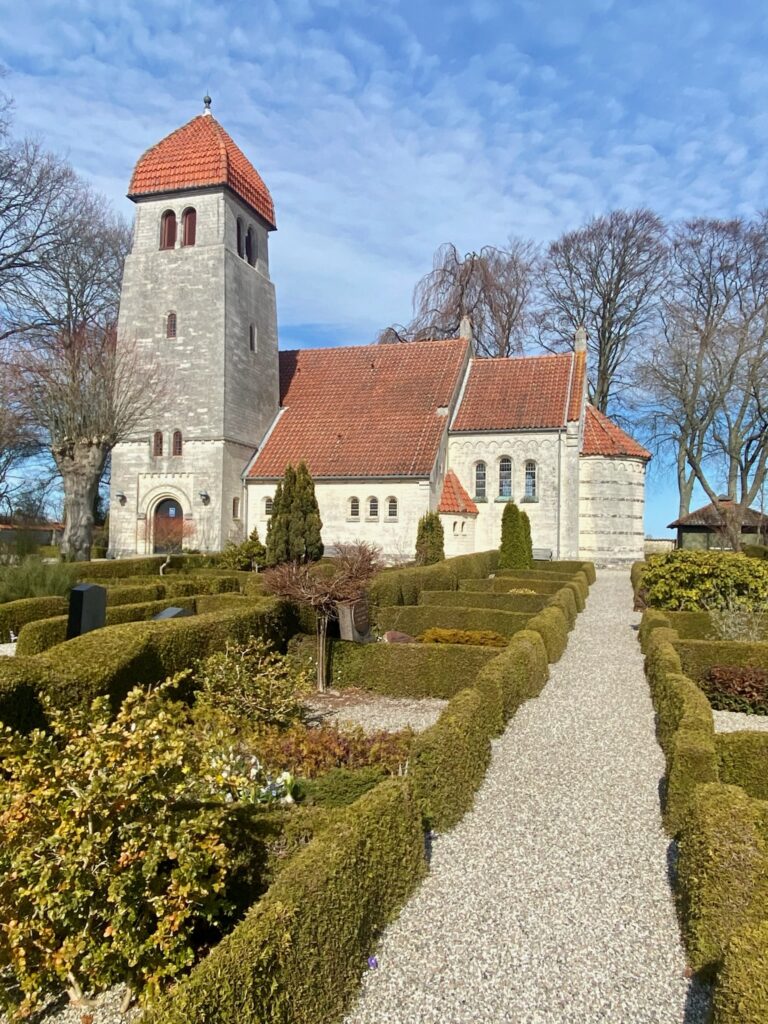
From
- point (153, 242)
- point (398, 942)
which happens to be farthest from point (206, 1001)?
point (153, 242)

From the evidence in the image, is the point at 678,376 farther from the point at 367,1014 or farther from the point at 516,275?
the point at 367,1014

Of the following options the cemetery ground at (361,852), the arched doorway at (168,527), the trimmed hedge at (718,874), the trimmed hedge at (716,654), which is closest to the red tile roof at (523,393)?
the arched doorway at (168,527)

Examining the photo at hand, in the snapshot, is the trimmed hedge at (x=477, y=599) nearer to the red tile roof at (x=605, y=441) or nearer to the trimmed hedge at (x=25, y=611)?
the trimmed hedge at (x=25, y=611)

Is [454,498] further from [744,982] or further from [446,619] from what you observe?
[744,982]

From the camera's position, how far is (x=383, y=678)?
420 inches

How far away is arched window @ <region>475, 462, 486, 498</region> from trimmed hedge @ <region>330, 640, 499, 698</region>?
1834 cm

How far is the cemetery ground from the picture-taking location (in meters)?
3.41

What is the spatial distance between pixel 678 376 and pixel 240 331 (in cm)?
2047

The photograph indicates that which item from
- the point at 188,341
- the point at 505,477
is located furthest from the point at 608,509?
the point at 188,341

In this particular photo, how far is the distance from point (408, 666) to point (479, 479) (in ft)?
61.9

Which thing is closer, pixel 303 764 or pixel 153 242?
pixel 303 764

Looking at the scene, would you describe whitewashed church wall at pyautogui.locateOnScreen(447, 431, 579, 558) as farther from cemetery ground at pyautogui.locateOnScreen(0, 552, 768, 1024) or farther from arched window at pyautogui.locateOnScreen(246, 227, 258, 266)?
cemetery ground at pyautogui.locateOnScreen(0, 552, 768, 1024)

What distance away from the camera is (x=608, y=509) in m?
28.1

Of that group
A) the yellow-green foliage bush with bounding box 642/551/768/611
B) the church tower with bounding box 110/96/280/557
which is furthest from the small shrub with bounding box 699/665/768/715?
the church tower with bounding box 110/96/280/557
